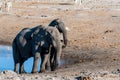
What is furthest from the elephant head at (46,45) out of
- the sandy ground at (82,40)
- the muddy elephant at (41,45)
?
the sandy ground at (82,40)

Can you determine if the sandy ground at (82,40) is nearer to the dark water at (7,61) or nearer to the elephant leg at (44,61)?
the elephant leg at (44,61)

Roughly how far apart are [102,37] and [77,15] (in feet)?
32.5

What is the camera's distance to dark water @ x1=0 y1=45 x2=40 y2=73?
55.6 ft

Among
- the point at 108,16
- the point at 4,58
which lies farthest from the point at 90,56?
the point at 108,16

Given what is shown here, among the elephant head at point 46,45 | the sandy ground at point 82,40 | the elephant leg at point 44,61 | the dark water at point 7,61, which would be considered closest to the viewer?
the sandy ground at point 82,40

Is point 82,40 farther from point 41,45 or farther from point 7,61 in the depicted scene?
point 41,45

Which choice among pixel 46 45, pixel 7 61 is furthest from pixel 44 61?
pixel 7 61

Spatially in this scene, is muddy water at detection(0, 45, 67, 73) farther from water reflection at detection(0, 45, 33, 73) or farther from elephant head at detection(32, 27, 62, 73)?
elephant head at detection(32, 27, 62, 73)

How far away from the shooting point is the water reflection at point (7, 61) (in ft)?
55.6

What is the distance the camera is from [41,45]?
14633 mm

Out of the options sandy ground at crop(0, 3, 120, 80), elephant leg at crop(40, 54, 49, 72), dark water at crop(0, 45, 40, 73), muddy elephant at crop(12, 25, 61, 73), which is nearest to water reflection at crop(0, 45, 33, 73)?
dark water at crop(0, 45, 40, 73)

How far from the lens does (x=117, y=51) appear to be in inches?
742

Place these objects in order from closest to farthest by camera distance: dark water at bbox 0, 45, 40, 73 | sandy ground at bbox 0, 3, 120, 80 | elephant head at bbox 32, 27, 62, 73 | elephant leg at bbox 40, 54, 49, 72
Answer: sandy ground at bbox 0, 3, 120, 80, elephant head at bbox 32, 27, 62, 73, elephant leg at bbox 40, 54, 49, 72, dark water at bbox 0, 45, 40, 73

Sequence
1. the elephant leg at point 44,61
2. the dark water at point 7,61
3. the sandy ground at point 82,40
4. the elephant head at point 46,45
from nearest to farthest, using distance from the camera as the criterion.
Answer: the sandy ground at point 82,40, the elephant head at point 46,45, the elephant leg at point 44,61, the dark water at point 7,61
